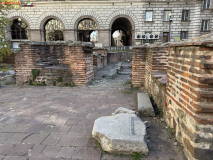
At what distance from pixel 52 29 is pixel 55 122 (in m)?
21.1

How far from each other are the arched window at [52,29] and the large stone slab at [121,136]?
69.7 ft

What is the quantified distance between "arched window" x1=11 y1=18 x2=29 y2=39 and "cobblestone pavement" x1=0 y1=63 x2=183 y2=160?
19.6m

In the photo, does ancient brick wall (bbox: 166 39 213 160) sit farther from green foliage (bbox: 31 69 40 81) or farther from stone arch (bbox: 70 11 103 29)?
stone arch (bbox: 70 11 103 29)

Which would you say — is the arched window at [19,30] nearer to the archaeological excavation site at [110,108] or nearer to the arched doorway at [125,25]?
the arched doorway at [125,25]

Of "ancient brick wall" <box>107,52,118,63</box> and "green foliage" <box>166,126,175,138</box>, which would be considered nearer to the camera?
"green foliage" <box>166,126,175,138</box>

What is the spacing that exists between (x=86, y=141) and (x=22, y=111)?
1985 mm

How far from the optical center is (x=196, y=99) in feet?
5.43

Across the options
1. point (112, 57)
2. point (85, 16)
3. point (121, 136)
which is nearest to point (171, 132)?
point (121, 136)

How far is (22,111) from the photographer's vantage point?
3.42m

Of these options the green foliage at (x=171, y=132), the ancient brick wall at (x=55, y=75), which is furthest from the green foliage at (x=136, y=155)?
the ancient brick wall at (x=55, y=75)

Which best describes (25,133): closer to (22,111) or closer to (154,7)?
(22,111)

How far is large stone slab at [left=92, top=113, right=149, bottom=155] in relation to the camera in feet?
6.37

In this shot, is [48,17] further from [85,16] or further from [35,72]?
[35,72]

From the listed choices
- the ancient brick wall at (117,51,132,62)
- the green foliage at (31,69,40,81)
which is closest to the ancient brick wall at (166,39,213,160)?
the green foliage at (31,69,40,81)
